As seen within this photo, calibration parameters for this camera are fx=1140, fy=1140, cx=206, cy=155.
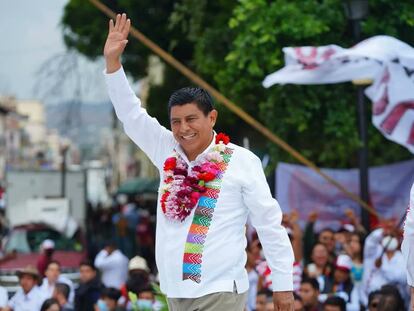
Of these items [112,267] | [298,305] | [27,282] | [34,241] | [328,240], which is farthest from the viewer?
[34,241]

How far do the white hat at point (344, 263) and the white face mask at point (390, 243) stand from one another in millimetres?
494

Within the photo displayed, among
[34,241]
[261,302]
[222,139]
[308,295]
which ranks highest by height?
[222,139]

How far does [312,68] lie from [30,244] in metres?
10.3

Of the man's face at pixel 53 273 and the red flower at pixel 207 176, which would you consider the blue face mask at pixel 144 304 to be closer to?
the man's face at pixel 53 273

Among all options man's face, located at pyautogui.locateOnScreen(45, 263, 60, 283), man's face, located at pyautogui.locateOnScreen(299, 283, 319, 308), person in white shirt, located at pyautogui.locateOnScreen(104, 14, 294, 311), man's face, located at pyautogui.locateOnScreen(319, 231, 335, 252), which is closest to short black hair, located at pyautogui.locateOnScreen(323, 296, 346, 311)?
man's face, located at pyautogui.locateOnScreen(299, 283, 319, 308)

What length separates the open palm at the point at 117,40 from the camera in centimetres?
624

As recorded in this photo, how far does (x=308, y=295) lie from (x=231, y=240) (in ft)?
16.1

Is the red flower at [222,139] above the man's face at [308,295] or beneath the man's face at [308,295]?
above

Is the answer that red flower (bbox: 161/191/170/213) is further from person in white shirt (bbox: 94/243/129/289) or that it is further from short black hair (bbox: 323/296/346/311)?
person in white shirt (bbox: 94/243/129/289)

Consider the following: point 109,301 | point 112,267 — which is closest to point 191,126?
point 109,301

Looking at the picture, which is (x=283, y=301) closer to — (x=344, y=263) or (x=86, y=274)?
(x=344, y=263)

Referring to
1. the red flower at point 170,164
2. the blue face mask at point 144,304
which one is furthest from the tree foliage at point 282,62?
the red flower at point 170,164

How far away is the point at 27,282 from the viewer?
12805 mm

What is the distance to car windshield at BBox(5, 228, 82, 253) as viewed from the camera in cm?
2155
